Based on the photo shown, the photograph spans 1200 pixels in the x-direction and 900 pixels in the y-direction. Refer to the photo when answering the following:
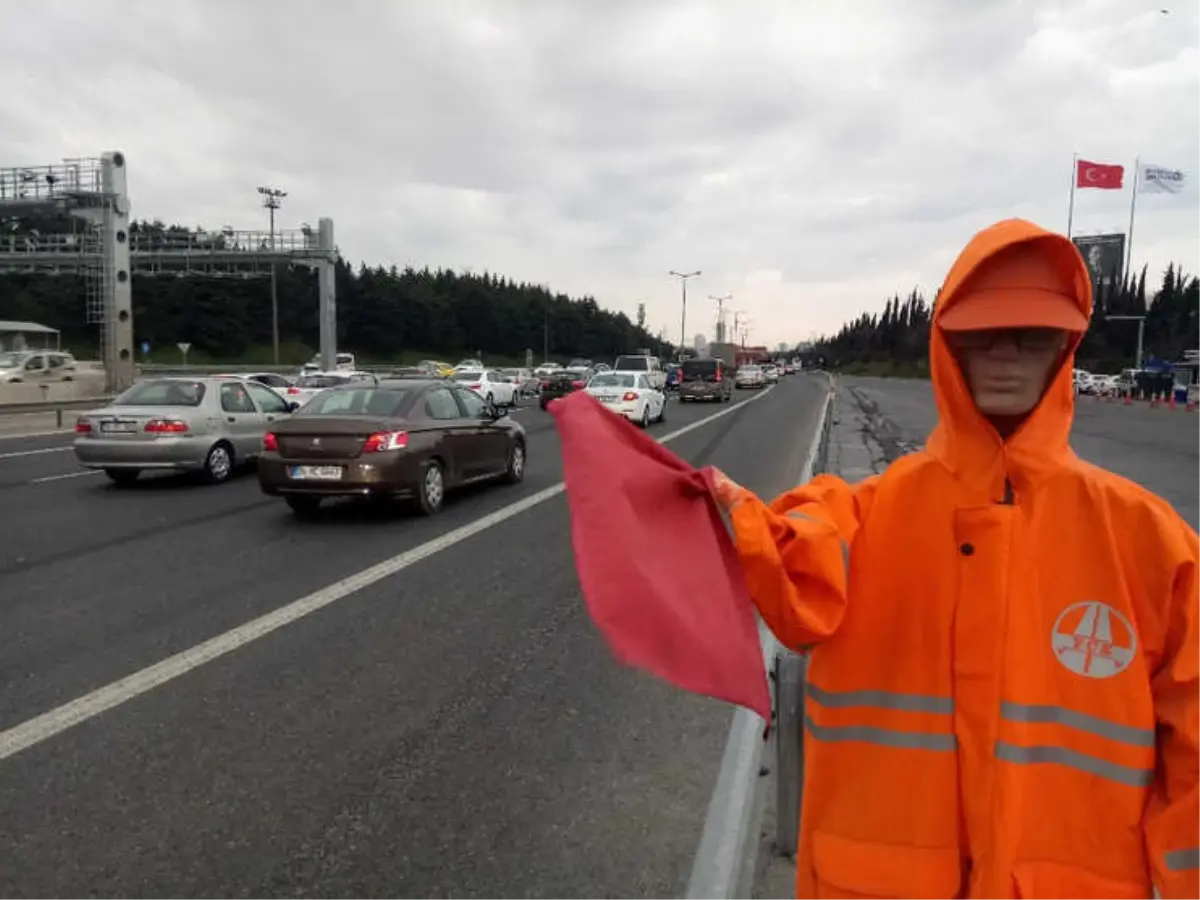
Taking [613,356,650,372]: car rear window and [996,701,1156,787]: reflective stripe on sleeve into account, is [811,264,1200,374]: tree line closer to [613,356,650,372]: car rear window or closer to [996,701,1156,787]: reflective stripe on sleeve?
[613,356,650,372]: car rear window

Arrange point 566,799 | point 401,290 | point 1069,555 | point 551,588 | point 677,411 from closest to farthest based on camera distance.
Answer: point 1069,555 < point 566,799 < point 551,588 < point 677,411 < point 401,290

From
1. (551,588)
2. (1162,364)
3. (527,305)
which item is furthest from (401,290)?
(551,588)

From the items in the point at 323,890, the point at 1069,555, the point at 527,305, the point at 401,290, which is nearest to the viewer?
the point at 1069,555

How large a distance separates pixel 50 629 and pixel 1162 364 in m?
64.1

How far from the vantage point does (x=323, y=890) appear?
300 centimetres

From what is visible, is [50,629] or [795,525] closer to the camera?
[795,525]

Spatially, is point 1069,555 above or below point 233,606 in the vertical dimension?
above

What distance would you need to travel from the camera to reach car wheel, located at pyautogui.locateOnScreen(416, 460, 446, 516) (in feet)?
33.6

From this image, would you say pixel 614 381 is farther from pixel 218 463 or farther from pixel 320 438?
pixel 320 438

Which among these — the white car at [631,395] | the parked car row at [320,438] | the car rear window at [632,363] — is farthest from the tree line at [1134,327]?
the parked car row at [320,438]

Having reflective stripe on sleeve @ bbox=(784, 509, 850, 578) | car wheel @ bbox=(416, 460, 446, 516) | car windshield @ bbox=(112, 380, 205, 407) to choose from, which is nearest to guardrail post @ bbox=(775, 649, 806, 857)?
reflective stripe on sleeve @ bbox=(784, 509, 850, 578)

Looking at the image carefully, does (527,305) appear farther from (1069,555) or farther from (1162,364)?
(1069,555)

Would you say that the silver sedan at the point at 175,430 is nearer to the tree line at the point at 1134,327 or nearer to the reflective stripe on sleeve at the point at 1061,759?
the reflective stripe on sleeve at the point at 1061,759

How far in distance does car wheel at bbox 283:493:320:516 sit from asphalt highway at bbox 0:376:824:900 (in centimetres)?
220
